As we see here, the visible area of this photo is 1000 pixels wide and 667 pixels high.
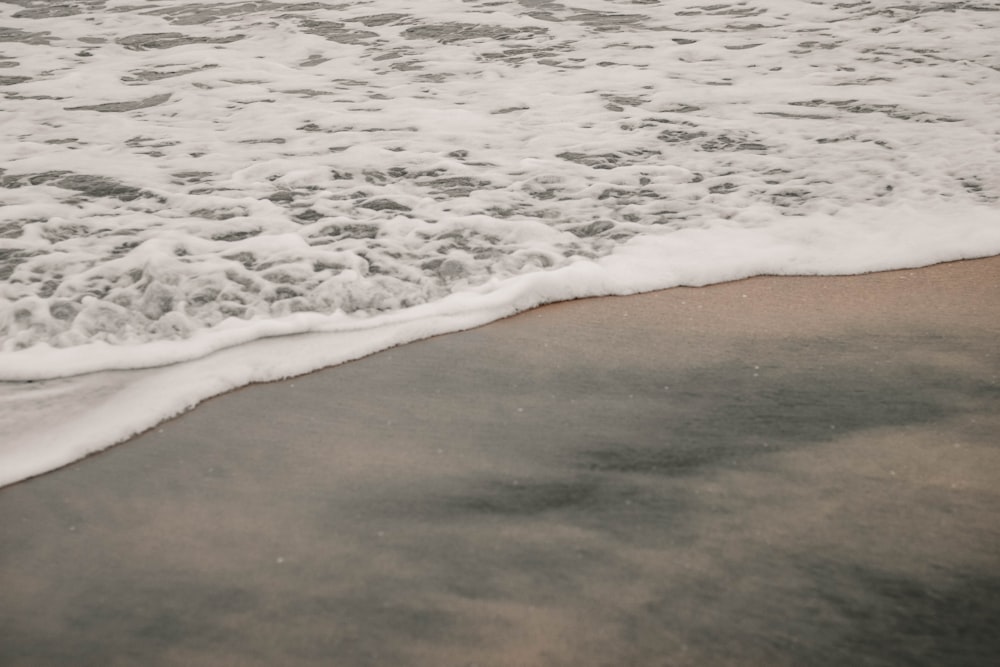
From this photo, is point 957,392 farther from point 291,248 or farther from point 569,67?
point 569,67

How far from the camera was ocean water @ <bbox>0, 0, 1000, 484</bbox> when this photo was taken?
2.65m

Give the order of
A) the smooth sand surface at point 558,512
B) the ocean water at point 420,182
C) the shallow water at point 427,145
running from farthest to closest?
the shallow water at point 427,145 < the ocean water at point 420,182 < the smooth sand surface at point 558,512

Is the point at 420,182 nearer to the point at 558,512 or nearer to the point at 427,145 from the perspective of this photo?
the point at 427,145

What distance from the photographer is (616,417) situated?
85.2 inches

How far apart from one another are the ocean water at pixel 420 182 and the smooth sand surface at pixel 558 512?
29 centimetres

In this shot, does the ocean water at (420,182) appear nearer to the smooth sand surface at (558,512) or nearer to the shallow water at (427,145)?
the shallow water at (427,145)

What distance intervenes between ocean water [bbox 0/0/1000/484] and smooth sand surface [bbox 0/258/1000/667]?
0.29 meters

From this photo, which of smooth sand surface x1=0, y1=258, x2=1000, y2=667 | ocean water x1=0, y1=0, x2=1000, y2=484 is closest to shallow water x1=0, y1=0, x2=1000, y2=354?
ocean water x1=0, y1=0, x2=1000, y2=484

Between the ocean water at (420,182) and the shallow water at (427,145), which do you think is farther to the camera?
the shallow water at (427,145)

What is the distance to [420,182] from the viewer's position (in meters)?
3.83

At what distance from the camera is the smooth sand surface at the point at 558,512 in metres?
1.53

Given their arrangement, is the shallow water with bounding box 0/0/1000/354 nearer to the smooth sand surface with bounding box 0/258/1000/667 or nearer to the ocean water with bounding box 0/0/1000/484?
the ocean water with bounding box 0/0/1000/484

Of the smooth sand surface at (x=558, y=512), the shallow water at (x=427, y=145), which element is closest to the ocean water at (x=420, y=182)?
the shallow water at (x=427, y=145)

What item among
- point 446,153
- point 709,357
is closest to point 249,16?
point 446,153
